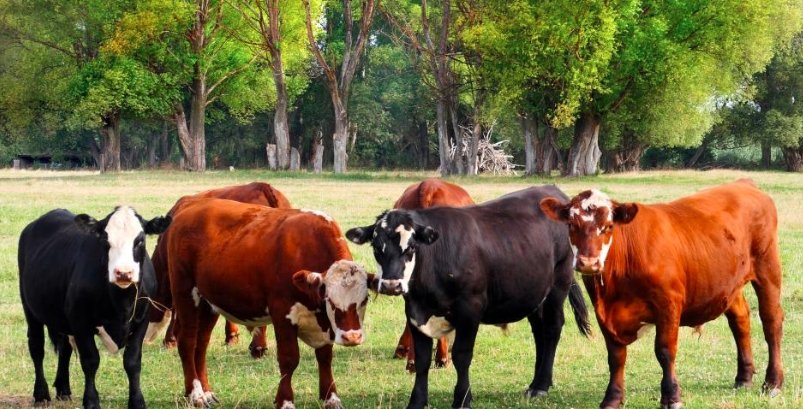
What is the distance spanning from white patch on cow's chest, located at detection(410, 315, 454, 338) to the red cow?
1.68 feet

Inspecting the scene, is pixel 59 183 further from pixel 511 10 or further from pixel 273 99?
pixel 273 99

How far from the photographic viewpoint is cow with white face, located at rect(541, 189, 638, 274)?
8203 millimetres

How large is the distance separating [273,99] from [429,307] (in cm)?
6005

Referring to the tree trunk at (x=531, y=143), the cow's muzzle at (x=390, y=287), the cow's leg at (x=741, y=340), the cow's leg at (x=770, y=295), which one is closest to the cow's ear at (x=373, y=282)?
the cow's muzzle at (x=390, y=287)

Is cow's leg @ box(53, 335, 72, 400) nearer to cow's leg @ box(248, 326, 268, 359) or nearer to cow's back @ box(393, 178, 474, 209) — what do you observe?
cow's leg @ box(248, 326, 268, 359)

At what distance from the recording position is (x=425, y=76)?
2208 inches

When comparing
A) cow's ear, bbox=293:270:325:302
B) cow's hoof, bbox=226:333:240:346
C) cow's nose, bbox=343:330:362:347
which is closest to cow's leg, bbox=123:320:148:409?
cow's ear, bbox=293:270:325:302

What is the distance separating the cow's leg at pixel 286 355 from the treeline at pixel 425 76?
36.9m

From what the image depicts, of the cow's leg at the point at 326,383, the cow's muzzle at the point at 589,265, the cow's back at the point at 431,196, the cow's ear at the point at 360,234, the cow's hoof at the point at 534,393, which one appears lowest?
the cow's hoof at the point at 534,393

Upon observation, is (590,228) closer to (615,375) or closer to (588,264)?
(588,264)

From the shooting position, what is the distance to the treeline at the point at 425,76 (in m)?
46.5

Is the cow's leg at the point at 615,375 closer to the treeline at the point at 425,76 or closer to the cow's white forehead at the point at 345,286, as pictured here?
the cow's white forehead at the point at 345,286

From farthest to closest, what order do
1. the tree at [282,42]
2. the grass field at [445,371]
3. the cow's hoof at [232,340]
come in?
the tree at [282,42] < the cow's hoof at [232,340] < the grass field at [445,371]

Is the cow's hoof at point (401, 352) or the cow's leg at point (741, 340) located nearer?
the cow's leg at point (741, 340)
